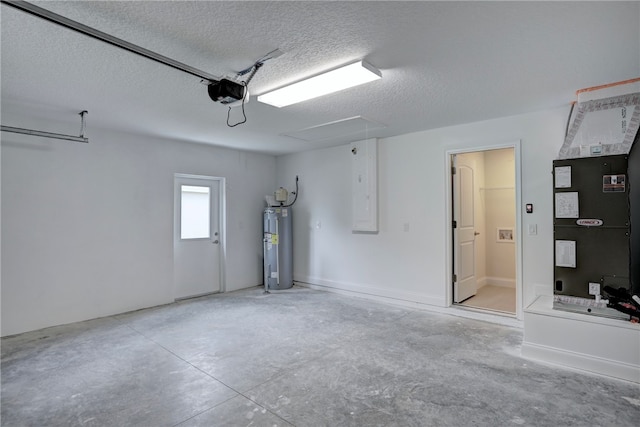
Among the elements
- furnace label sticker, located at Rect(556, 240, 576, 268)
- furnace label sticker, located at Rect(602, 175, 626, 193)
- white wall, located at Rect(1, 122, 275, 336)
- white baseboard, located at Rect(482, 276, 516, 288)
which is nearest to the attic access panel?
furnace label sticker, located at Rect(602, 175, 626, 193)

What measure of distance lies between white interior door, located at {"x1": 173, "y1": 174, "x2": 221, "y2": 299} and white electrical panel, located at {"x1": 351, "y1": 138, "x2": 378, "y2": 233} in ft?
7.81

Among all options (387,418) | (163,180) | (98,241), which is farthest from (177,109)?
(387,418)

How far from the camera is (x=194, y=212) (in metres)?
5.45

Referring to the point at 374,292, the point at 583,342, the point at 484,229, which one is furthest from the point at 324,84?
the point at 484,229

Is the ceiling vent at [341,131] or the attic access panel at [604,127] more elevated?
the ceiling vent at [341,131]

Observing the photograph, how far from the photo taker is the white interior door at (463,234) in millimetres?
4500

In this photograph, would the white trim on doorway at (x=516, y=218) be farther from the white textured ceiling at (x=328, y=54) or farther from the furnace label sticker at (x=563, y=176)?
the furnace label sticker at (x=563, y=176)

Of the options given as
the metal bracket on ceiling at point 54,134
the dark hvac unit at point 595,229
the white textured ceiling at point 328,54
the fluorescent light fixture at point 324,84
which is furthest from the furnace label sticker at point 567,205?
the metal bracket on ceiling at point 54,134

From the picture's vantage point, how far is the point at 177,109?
354 cm

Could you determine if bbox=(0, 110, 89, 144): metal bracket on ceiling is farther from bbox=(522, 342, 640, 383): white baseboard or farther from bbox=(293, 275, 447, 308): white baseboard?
bbox=(522, 342, 640, 383): white baseboard

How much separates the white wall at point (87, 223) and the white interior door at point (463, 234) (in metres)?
3.81

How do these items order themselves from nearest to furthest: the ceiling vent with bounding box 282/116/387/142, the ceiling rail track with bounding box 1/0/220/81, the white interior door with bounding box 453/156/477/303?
1. the ceiling rail track with bounding box 1/0/220/81
2. the ceiling vent with bounding box 282/116/387/142
3. the white interior door with bounding box 453/156/477/303

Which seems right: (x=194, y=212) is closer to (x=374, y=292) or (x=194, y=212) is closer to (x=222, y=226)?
(x=222, y=226)

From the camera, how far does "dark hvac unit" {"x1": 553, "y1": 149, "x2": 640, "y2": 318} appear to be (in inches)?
110
